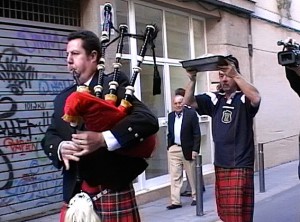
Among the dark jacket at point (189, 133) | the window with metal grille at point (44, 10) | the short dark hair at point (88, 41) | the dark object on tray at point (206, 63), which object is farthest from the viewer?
the dark jacket at point (189, 133)

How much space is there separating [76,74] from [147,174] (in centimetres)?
733

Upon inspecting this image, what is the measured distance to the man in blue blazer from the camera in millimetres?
8961

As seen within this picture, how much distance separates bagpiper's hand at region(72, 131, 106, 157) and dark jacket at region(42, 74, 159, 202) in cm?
8

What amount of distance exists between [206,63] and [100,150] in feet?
6.70

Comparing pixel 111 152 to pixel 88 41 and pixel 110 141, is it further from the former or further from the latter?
pixel 88 41

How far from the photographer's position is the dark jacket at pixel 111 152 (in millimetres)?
2820

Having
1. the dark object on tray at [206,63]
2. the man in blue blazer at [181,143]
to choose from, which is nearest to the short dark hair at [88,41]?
the dark object on tray at [206,63]

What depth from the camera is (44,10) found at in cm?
838

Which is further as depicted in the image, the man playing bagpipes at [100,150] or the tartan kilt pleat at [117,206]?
the tartan kilt pleat at [117,206]

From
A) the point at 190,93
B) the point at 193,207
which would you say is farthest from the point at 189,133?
the point at 190,93

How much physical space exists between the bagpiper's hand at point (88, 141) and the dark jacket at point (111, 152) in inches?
3.3

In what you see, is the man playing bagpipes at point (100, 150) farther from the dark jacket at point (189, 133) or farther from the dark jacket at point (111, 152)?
the dark jacket at point (189, 133)

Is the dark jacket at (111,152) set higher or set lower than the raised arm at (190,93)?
lower

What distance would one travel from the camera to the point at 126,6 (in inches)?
392
